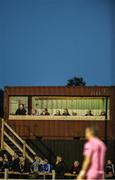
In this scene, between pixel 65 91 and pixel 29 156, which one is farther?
pixel 65 91

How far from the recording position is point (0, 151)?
1094 inches

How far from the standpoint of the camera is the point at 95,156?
1038 centimetres

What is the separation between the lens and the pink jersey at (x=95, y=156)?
33.9 feet

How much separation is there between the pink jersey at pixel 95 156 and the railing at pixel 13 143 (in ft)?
57.4

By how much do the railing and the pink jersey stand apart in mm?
17504

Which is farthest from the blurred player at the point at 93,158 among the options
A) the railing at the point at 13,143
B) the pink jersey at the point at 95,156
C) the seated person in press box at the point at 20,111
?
the seated person in press box at the point at 20,111

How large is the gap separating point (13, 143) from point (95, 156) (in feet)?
60.6

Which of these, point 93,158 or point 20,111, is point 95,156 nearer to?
point 93,158

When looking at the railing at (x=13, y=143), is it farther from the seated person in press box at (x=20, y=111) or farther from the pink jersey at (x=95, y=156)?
the pink jersey at (x=95, y=156)

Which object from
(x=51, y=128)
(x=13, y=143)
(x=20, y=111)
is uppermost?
(x=20, y=111)

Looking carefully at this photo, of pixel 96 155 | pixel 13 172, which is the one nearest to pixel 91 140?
pixel 96 155

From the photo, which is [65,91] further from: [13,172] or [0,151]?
[13,172]

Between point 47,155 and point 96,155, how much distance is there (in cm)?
1955

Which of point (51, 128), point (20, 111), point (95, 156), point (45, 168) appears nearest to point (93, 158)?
point (95, 156)
